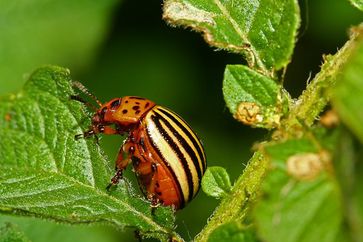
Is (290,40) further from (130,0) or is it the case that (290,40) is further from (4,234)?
(130,0)

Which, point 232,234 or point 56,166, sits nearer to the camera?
point 232,234

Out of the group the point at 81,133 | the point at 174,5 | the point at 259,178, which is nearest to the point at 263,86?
the point at 259,178

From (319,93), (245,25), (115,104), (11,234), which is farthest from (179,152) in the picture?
(319,93)

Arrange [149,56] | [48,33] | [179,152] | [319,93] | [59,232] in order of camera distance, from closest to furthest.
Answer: [319,93]
[179,152]
[59,232]
[48,33]
[149,56]

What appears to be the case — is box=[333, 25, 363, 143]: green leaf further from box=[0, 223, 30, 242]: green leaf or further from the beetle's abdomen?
the beetle's abdomen

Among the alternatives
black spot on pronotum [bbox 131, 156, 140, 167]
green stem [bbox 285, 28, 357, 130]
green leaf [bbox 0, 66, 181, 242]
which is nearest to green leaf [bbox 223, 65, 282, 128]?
green stem [bbox 285, 28, 357, 130]

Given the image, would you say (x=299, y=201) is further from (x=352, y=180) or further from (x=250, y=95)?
(x=250, y=95)
